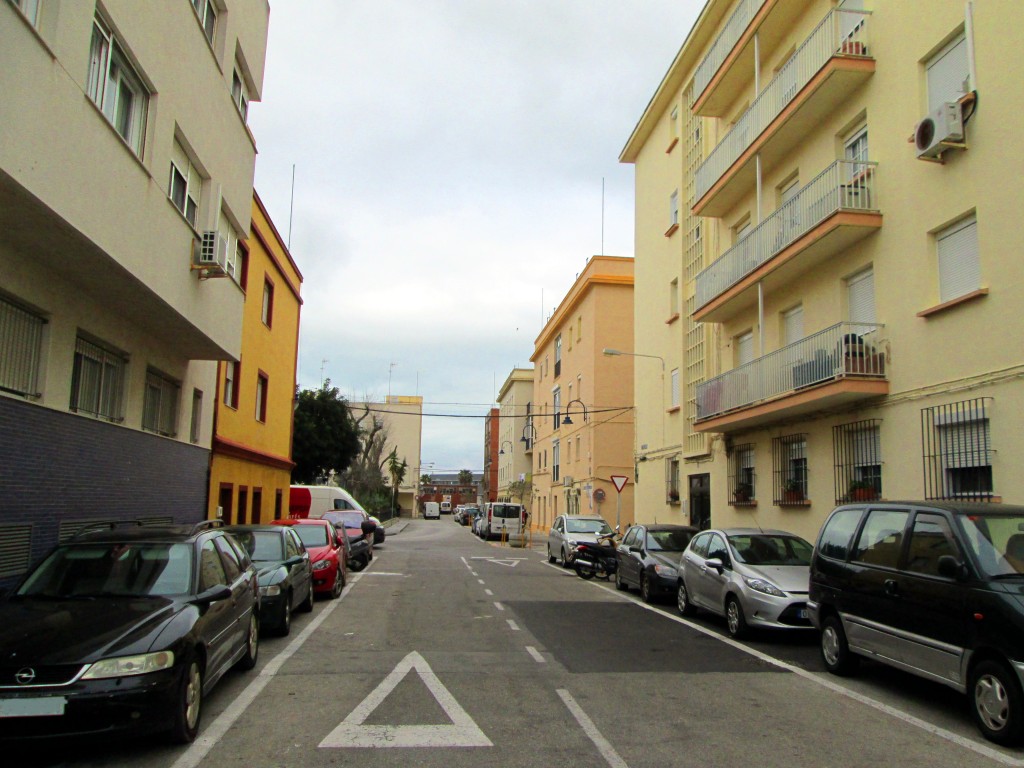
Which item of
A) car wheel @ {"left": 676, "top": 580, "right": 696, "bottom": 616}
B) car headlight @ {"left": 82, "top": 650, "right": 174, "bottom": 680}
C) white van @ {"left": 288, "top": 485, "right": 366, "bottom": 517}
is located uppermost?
white van @ {"left": 288, "top": 485, "right": 366, "bottom": 517}

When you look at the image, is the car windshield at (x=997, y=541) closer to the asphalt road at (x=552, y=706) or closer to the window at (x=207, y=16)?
the asphalt road at (x=552, y=706)

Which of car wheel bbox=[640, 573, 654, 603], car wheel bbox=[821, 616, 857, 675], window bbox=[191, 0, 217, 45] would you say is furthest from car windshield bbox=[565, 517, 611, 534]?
window bbox=[191, 0, 217, 45]

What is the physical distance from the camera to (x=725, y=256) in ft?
62.7

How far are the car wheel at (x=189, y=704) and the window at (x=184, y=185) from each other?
7.89 m

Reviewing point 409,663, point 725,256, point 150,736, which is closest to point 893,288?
point 725,256

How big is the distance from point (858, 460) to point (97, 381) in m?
12.3

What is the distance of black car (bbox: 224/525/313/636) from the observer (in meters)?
10.5

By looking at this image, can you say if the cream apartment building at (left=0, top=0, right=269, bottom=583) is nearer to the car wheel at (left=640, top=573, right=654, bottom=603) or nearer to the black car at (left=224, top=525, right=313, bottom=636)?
the black car at (left=224, top=525, right=313, bottom=636)

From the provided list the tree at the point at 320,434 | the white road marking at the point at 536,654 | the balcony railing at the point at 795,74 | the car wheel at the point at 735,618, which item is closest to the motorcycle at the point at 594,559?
the balcony railing at the point at 795,74

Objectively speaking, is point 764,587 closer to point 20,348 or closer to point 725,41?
point 20,348

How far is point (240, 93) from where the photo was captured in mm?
16797

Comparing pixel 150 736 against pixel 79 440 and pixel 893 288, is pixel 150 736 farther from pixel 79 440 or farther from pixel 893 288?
pixel 893 288

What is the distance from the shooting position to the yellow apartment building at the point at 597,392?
3788 cm

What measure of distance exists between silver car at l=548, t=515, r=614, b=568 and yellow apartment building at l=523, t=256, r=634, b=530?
8.70 metres
